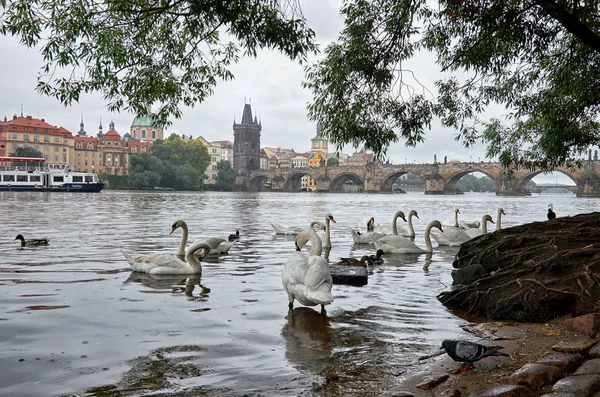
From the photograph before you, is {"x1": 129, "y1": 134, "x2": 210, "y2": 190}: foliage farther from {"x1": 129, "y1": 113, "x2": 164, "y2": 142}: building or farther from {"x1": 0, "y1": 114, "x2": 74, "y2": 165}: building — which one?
{"x1": 129, "y1": 113, "x2": 164, "y2": 142}: building

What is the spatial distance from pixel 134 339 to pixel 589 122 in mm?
10879

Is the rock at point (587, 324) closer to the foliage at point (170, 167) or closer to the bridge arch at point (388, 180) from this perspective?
the foliage at point (170, 167)

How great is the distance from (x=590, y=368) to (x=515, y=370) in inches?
18.3

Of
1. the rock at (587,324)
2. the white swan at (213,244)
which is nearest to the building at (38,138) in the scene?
the white swan at (213,244)

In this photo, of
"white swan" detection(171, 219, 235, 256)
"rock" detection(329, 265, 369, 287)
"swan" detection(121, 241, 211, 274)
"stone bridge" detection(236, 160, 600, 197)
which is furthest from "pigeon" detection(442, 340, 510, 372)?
"stone bridge" detection(236, 160, 600, 197)

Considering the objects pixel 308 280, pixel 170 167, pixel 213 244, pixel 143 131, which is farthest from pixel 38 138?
pixel 308 280

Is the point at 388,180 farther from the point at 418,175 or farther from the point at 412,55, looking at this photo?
the point at 412,55

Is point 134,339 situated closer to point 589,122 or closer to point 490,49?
point 490,49

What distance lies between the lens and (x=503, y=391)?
11.0ft

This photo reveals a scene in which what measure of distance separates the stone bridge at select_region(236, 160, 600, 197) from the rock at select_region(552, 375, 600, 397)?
78.2 meters

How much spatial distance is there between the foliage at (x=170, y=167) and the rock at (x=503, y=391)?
87.5m

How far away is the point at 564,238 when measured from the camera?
23.2 ft

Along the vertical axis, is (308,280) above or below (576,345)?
above

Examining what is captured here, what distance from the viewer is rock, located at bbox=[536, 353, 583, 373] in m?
3.86
